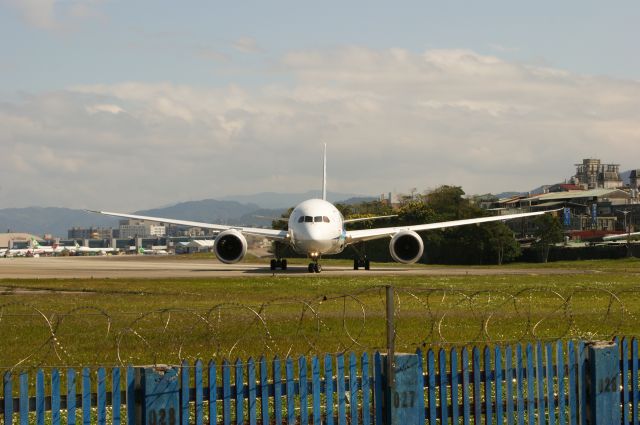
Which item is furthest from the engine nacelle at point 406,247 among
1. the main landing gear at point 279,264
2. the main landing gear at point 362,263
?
the main landing gear at point 279,264

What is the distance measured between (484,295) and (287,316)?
10.2 metres

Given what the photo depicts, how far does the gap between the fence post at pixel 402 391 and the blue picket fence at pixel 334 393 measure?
0.08m

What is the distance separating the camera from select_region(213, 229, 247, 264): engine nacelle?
52719 mm

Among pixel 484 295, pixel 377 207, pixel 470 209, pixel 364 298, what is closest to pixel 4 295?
pixel 364 298

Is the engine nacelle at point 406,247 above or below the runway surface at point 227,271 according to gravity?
above

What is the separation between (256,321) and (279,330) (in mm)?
2213

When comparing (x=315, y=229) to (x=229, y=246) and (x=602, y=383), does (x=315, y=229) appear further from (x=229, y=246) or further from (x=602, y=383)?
(x=602, y=383)

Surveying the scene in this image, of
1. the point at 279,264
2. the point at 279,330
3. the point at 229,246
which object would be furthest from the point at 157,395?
the point at 279,264

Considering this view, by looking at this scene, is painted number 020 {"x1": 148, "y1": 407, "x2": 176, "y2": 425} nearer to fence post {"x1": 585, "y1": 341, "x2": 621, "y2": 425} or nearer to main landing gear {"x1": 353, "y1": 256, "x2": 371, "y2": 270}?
fence post {"x1": 585, "y1": 341, "x2": 621, "y2": 425}

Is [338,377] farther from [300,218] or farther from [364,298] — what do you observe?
[300,218]

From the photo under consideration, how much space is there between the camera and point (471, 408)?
11.0 m

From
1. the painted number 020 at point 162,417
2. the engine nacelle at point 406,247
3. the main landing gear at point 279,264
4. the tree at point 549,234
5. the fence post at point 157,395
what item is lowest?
the painted number 020 at point 162,417

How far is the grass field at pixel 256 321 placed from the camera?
57.3 ft

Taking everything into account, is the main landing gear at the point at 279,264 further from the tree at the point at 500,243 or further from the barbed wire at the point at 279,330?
the tree at the point at 500,243
